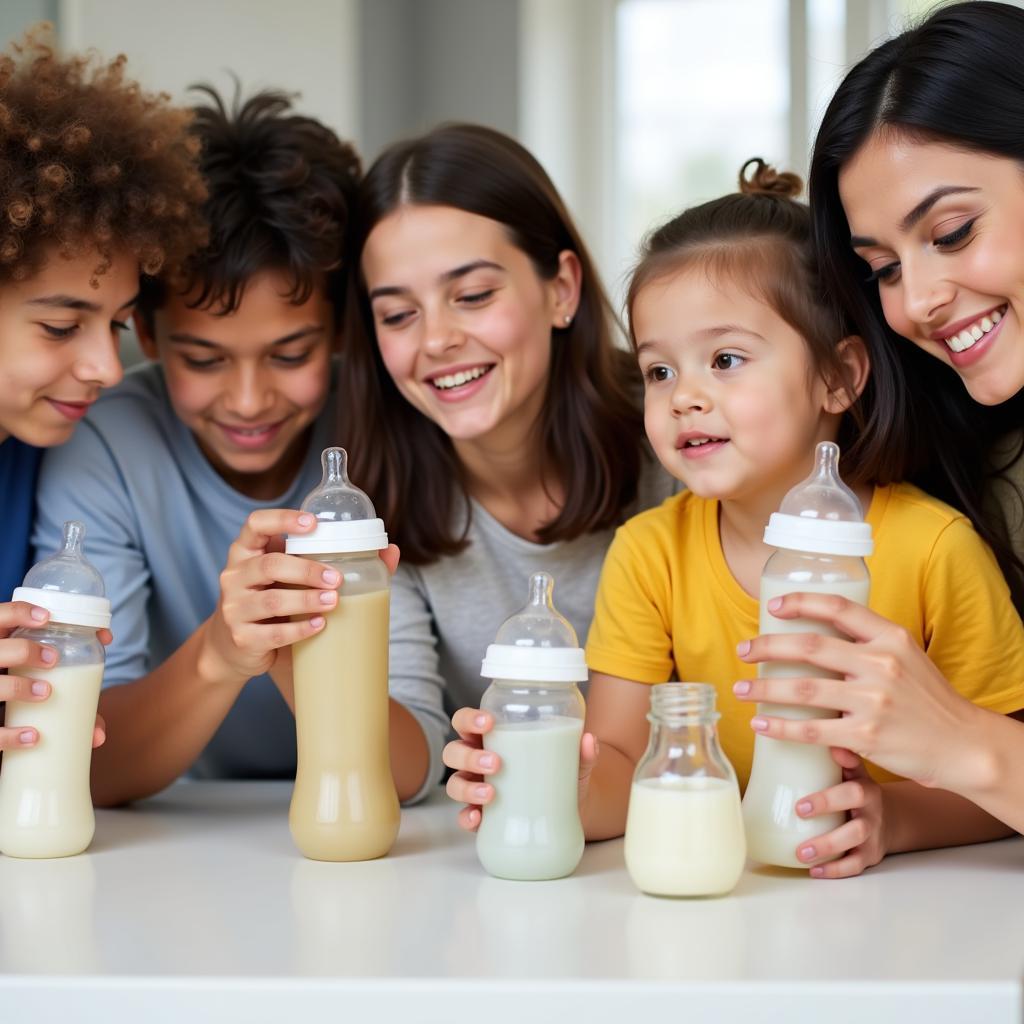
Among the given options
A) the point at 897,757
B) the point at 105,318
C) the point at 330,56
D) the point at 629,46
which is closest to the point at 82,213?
the point at 105,318

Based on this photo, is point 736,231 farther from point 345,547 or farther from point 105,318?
point 105,318

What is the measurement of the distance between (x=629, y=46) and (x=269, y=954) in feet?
10.9

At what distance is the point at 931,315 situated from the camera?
3.74 ft

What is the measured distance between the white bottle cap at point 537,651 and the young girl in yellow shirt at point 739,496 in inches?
7.9

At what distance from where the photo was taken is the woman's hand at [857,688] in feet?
3.03

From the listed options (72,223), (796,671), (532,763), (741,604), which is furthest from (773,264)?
(72,223)

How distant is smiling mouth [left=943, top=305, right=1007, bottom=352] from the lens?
114cm

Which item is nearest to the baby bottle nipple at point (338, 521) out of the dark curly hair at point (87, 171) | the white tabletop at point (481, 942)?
the white tabletop at point (481, 942)

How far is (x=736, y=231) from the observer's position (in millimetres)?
1325

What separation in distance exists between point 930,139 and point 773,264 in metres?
0.21

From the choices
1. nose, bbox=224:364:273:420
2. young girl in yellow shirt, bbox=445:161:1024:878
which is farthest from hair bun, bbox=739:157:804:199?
nose, bbox=224:364:273:420

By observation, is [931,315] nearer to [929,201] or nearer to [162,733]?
[929,201]

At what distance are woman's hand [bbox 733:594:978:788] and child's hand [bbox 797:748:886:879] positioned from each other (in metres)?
0.04

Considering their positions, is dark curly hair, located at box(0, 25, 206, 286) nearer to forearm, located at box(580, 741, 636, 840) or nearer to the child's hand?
forearm, located at box(580, 741, 636, 840)
